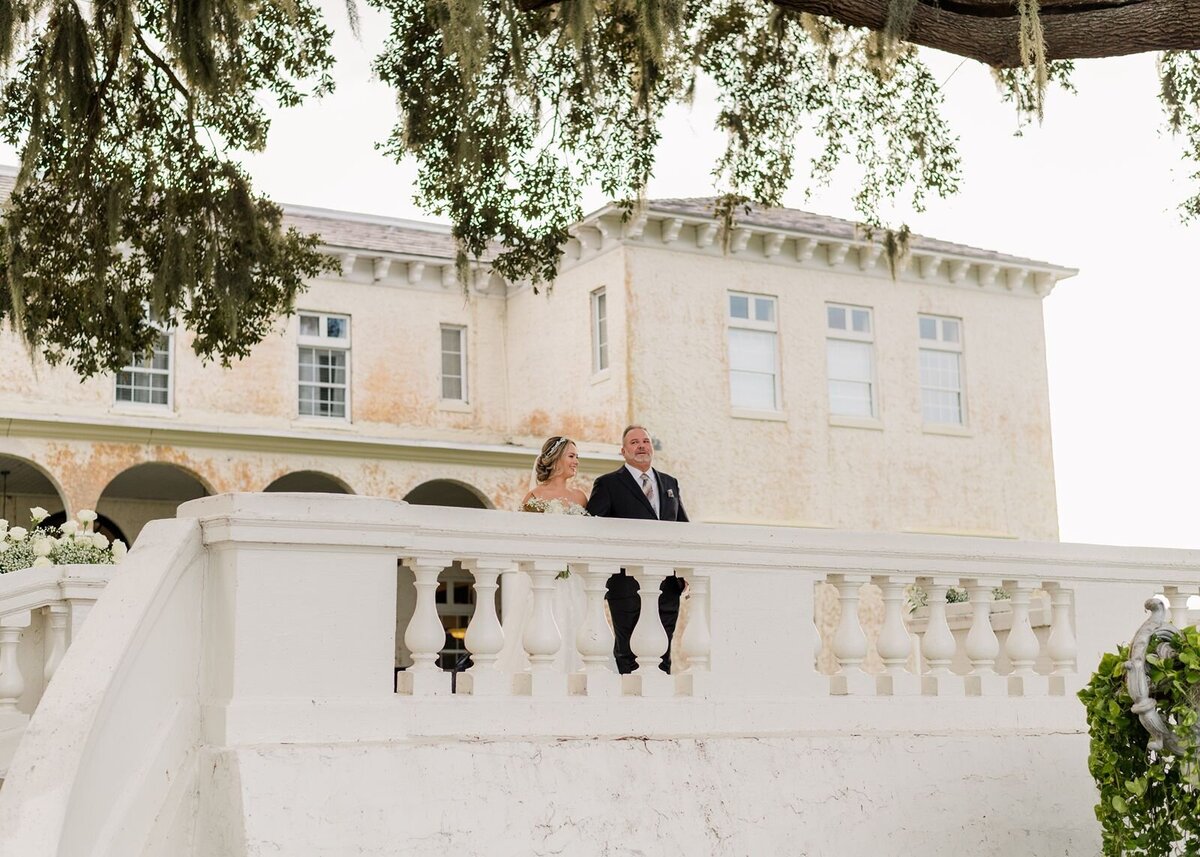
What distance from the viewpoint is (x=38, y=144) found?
941 cm

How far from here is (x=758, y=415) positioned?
2289 centimetres

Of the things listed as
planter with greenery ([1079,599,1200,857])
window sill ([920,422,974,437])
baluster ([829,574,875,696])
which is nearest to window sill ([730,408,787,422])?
window sill ([920,422,974,437])

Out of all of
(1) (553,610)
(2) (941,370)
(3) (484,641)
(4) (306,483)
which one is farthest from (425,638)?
(2) (941,370)

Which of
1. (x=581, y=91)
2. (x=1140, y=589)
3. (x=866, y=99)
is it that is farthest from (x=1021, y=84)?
(x=1140, y=589)

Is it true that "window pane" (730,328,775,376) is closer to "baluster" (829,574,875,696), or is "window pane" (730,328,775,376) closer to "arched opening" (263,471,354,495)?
"arched opening" (263,471,354,495)

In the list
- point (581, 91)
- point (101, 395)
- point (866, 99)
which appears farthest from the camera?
point (101, 395)

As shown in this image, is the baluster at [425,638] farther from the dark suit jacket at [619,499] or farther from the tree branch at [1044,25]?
the tree branch at [1044,25]

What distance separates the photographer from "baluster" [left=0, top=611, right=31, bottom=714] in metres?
6.97

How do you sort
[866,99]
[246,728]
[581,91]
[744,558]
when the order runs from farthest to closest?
[866,99] → [581,91] → [744,558] → [246,728]

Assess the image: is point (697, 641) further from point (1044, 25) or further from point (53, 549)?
point (53, 549)

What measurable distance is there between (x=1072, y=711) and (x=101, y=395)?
16623 mm

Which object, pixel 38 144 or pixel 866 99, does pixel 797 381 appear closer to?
pixel 866 99

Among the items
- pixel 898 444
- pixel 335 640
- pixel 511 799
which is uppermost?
pixel 898 444

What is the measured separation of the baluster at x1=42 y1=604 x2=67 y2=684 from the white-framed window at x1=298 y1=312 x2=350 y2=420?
589 inches
